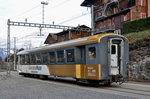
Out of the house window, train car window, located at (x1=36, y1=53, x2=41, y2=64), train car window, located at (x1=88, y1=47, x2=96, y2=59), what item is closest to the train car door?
train car window, located at (x1=88, y1=47, x2=96, y2=59)

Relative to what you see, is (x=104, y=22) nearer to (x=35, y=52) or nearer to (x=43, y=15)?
(x=43, y=15)

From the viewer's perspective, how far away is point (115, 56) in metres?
13.0

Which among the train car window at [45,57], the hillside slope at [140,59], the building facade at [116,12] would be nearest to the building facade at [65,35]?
the building facade at [116,12]

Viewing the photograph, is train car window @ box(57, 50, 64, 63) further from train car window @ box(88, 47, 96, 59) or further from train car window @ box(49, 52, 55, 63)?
train car window @ box(88, 47, 96, 59)

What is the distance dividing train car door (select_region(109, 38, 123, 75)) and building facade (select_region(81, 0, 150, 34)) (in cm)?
2660

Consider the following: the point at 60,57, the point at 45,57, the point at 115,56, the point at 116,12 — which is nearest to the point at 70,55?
the point at 60,57

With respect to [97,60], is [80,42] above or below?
above

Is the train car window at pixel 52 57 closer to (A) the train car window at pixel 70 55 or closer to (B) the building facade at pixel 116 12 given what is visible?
(A) the train car window at pixel 70 55

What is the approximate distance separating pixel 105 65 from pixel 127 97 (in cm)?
340

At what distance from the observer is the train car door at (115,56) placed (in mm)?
12781

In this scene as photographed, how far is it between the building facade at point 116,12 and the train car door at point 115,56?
26.6 meters

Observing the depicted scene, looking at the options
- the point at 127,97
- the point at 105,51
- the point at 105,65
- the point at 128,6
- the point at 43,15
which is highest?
the point at 128,6

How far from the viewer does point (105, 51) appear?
41.7 ft

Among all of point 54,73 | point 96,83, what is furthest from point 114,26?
point 96,83
